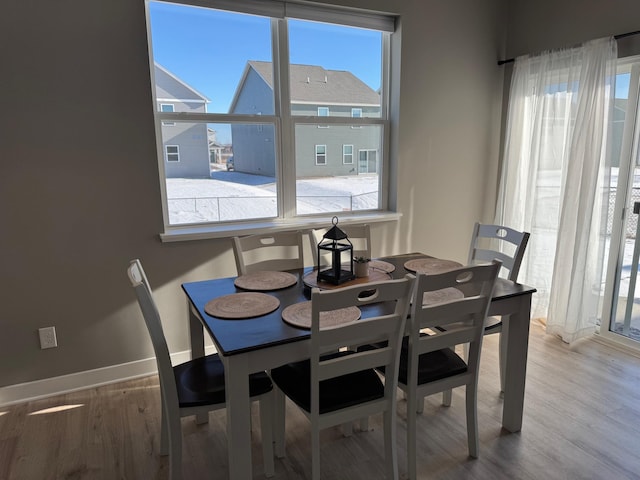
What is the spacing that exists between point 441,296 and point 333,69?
6.63 feet

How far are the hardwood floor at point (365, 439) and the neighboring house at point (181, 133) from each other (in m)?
1.40

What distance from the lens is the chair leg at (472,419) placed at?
1.96 meters

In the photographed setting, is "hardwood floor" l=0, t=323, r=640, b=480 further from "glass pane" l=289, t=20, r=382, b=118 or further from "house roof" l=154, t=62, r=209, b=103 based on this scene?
"glass pane" l=289, t=20, r=382, b=118

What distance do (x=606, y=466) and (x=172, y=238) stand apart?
8.40ft

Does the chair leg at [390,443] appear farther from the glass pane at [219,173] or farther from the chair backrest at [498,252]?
the glass pane at [219,173]

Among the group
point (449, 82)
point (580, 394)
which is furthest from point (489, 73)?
point (580, 394)

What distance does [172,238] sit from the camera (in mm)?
2699

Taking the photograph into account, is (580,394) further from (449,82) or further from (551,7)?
(551,7)

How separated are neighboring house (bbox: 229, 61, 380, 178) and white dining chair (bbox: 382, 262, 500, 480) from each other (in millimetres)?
1642

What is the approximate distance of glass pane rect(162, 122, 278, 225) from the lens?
282 cm

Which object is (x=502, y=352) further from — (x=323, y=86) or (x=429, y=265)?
(x=323, y=86)

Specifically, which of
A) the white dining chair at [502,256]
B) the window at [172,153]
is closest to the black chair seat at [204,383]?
the white dining chair at [502,256]

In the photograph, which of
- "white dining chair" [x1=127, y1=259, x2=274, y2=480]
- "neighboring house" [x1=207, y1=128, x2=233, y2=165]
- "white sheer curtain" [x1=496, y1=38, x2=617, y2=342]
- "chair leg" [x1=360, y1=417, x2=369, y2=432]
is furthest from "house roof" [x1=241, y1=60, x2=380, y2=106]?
"chair leg" [x1=360, y1=417, x2=369, y2=432]

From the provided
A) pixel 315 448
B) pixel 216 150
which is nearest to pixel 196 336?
pixel 315 448
